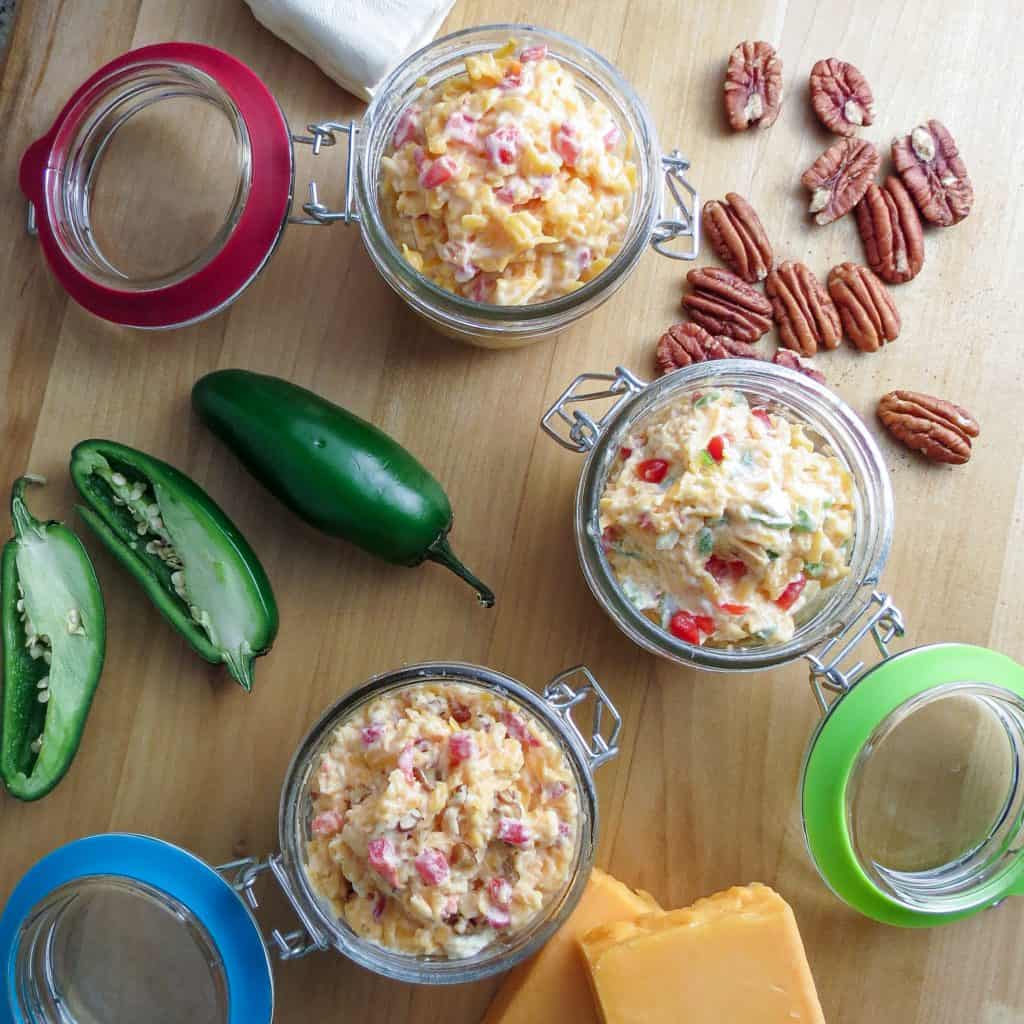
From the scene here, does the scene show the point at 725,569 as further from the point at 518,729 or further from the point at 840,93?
the point at 840,93

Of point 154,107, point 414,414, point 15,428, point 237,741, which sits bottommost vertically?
point 237,741

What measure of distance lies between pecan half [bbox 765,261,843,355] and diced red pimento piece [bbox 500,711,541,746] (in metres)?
0.55

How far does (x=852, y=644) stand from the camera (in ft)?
3.81

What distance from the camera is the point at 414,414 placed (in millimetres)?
1258

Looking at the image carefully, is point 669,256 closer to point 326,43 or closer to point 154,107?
point 326,43

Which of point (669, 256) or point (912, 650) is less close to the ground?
point (669, 256)

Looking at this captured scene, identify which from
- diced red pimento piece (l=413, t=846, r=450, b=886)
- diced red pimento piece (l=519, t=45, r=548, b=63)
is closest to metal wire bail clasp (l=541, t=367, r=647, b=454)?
diced red pimento piece (l=519, t=45, r=548, b=63)

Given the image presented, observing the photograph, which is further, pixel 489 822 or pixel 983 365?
pixel 983 365

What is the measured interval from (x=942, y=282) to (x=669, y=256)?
351 mm

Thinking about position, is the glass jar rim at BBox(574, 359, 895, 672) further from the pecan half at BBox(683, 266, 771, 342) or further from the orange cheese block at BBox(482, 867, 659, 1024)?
the orange cheese block at BBox(482, 867, 659, 1024)

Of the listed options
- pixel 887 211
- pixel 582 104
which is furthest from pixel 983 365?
pixel 582 104

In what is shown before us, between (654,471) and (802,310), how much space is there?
0.33 metres

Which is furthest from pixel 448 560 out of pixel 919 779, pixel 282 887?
pixel 919 779

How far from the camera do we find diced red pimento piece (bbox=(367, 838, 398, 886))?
100cm
